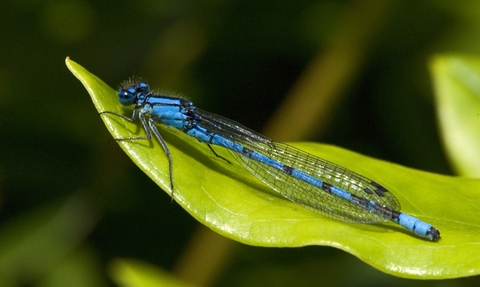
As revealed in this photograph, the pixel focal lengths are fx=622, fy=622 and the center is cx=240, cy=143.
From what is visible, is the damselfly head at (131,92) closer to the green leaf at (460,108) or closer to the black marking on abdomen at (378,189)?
the black marking on abdomen at (378,189)

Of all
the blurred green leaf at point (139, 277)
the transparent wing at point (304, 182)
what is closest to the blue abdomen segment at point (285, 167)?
the transparent wing at point (304, 182)

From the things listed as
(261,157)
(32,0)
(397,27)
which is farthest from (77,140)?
(397,27)

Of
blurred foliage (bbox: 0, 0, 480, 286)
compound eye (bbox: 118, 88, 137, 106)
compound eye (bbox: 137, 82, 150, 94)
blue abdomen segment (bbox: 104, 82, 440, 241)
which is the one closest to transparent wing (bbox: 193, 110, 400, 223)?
blue abdomen segment (bbox: 104, 82, 440, 241)

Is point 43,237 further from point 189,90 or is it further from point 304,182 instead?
point 304,182

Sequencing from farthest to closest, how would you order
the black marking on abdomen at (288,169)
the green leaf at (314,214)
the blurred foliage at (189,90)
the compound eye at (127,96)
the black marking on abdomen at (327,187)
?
the blurred foliage at (189,90) < the black marking on abdomen at (288,169) < the black marking on abdomen at (327,187) < the compound eye at (127,96) < the green leaf at (314,214)

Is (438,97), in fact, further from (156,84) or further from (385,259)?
(156,84)

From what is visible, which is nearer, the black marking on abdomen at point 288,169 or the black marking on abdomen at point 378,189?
the black marking on abdomen at point 378,189

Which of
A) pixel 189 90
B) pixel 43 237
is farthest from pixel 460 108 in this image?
pixel 43 237
